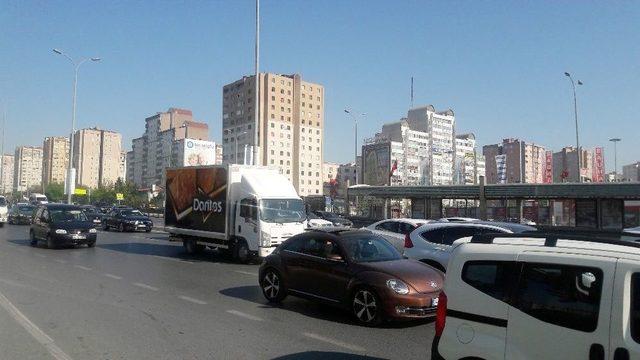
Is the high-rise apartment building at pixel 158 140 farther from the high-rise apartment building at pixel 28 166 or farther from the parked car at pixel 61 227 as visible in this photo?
the parked car at pixel 61 227

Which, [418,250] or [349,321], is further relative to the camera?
[418,250]

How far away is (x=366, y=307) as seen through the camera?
8.06 m

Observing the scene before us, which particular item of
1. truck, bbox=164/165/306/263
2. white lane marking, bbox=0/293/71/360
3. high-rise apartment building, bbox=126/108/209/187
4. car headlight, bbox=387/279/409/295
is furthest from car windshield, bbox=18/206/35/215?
high-rise apartment building, bbox=126/108/209/187

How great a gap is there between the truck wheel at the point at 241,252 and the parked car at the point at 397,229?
4.17 meters

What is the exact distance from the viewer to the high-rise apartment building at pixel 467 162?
4754 inches

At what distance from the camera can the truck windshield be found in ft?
53.9

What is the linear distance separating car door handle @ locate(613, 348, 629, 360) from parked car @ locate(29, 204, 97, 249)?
69.6 feet

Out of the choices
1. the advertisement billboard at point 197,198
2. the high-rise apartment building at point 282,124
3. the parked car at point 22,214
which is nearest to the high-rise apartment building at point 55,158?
the high-rise apartment building at point 282,124

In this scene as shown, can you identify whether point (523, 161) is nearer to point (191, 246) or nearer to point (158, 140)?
point (158, 140)

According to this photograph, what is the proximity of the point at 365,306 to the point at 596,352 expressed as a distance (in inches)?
186

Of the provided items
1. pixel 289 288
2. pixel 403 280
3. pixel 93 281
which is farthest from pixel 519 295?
pixel 93 281

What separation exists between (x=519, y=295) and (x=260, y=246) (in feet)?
41.2

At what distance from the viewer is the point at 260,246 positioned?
52.8ft

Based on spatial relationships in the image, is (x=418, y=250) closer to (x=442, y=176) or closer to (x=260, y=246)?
(x=260, y=246)
